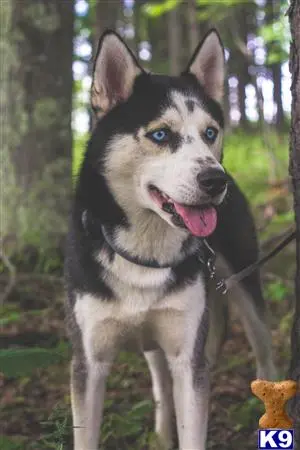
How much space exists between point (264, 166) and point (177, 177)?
1037 centimetres

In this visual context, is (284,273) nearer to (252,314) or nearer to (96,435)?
(252,314)

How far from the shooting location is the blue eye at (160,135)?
103 inches

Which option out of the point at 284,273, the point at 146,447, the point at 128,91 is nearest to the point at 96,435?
the point at 146,447

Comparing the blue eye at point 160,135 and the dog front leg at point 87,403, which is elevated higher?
the blue eye at point 160,135

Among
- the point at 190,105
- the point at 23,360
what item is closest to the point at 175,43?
the point at 190,105

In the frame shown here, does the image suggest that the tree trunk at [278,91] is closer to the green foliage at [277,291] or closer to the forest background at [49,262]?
the forest background at [49,262]

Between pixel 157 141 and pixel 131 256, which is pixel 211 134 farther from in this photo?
pixel 131 256

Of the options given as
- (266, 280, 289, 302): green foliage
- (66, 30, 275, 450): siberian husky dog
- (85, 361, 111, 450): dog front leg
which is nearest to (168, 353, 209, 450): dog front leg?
(66, 30, 275, 450): siberian husky dog

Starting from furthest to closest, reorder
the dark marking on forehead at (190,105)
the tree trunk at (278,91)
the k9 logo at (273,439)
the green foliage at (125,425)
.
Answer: the tree trunk at (278,91), the green foliage at (125,425), the dark marking on forehead at (190,105), the k9 logo at (273,439)

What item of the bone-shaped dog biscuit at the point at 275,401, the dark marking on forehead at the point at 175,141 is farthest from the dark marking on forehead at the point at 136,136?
the bone-shaped dog biscuit at the point at 275,401

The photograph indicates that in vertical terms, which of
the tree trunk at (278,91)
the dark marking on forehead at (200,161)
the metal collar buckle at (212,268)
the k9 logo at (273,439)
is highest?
the tree trunk at (278,91)

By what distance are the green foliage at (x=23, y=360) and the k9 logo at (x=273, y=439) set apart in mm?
855

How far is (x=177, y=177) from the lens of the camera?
2.46 metres

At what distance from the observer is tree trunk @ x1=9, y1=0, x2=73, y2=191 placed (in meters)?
5.41
